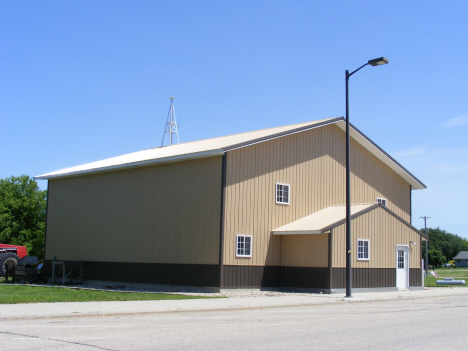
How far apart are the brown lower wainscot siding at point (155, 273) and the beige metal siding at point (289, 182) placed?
3.88ft

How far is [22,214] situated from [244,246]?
173 ft

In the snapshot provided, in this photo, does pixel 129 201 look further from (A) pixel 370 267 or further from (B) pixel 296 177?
(A) pixel 370 267

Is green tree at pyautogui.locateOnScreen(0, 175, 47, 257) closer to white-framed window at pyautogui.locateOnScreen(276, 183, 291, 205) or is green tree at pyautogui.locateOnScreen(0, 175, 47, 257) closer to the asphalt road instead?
white-framed window at pyautogui.locateOnScreen(276, 183, 291, 205)

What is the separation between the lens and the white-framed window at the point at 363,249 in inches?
1069

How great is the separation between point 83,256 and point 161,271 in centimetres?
694

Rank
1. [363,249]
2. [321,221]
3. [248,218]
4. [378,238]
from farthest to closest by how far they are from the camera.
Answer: [378,238]
[363,249]
[321,221]
[248,218]

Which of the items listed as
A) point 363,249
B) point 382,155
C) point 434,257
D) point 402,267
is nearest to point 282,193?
point 363,249

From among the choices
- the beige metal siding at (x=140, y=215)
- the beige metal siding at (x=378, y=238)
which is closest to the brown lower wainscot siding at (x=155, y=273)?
the beige metal siding at (x=140, y=215)

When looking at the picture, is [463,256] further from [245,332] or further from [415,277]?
[245,332]

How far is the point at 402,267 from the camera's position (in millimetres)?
29516

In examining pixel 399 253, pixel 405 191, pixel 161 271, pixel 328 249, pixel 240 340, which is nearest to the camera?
pixel 240 340

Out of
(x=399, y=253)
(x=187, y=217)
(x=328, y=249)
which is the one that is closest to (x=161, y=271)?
(x=187, y=217)

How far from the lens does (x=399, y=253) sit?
29.4 meters

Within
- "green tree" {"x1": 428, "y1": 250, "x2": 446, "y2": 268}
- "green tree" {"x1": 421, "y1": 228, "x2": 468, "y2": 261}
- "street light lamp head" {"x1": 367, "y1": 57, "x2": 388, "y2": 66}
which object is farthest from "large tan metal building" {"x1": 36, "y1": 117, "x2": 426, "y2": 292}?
"green tree" {"x1": 421, "y1": 228, "x2": 468, "y2": 261}
